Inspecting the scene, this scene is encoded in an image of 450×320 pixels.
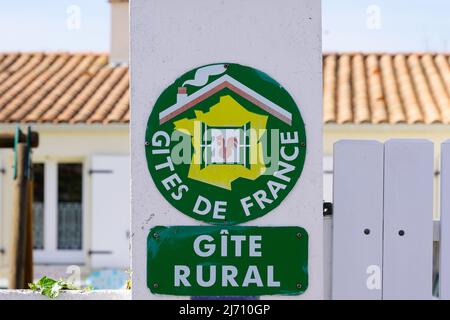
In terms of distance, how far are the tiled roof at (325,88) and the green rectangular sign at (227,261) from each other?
8.30m

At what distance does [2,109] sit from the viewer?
12008 mm

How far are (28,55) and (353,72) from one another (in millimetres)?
5266

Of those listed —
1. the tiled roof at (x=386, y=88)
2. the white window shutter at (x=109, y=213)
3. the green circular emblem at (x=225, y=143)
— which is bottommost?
the white window shutter at (x=109, y=213)

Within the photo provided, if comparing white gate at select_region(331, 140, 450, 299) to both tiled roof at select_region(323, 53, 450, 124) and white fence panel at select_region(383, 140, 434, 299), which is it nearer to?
white fence panel at select_region(383, 140, 434, 299)

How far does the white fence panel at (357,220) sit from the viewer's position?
304 cm

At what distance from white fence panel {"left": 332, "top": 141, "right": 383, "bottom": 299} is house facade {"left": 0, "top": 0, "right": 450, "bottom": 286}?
7858mm

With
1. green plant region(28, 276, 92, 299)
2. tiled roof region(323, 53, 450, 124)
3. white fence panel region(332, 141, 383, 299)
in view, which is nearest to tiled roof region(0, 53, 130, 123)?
tiled roof region(323, 53, 450, 124)

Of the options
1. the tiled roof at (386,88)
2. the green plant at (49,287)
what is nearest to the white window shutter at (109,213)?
the tiled roof at (386,88)

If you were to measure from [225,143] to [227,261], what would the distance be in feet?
1.28

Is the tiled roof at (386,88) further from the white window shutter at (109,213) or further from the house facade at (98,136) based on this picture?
the white window shutter at (109,213)

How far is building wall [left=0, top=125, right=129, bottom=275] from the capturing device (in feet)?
38.5

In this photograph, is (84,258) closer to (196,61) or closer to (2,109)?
(2,109)

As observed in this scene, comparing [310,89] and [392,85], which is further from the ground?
[392,85]
